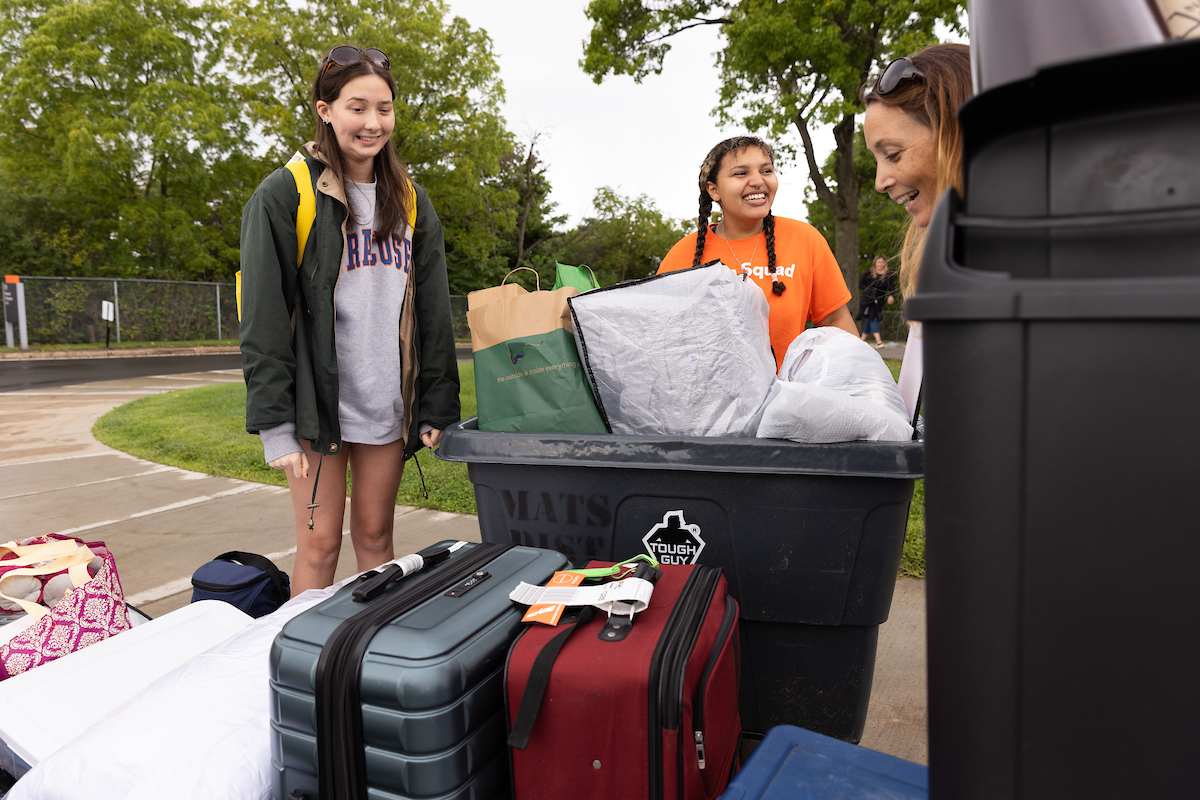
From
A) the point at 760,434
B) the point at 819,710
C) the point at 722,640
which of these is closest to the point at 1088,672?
the point at 722,640

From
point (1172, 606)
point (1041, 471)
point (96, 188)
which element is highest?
point (96, 188)

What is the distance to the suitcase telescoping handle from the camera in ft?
4.51

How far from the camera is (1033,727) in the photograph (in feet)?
2.26

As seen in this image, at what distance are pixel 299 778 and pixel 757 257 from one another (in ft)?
6.99

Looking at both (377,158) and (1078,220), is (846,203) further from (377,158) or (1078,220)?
(1078,220)

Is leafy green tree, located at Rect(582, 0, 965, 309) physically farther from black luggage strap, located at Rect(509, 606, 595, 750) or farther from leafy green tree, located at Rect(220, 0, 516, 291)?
black luggage strap, located at Rect(509, 606, 595, 750)

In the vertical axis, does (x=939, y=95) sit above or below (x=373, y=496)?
above

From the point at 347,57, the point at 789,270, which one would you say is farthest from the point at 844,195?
the point at 347,57

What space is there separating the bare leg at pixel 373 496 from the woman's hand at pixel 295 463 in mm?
170

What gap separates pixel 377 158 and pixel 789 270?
145 cm

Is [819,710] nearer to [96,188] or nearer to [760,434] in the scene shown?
[760,434]

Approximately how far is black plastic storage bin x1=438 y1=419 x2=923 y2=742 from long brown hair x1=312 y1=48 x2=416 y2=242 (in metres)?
0.78

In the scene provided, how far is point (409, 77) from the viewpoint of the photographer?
18.8 metres

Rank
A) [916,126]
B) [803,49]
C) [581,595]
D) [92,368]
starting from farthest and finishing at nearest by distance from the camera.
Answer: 1. [92,368]
2. [803,49]
3. [916,126]
4. [581,595]
